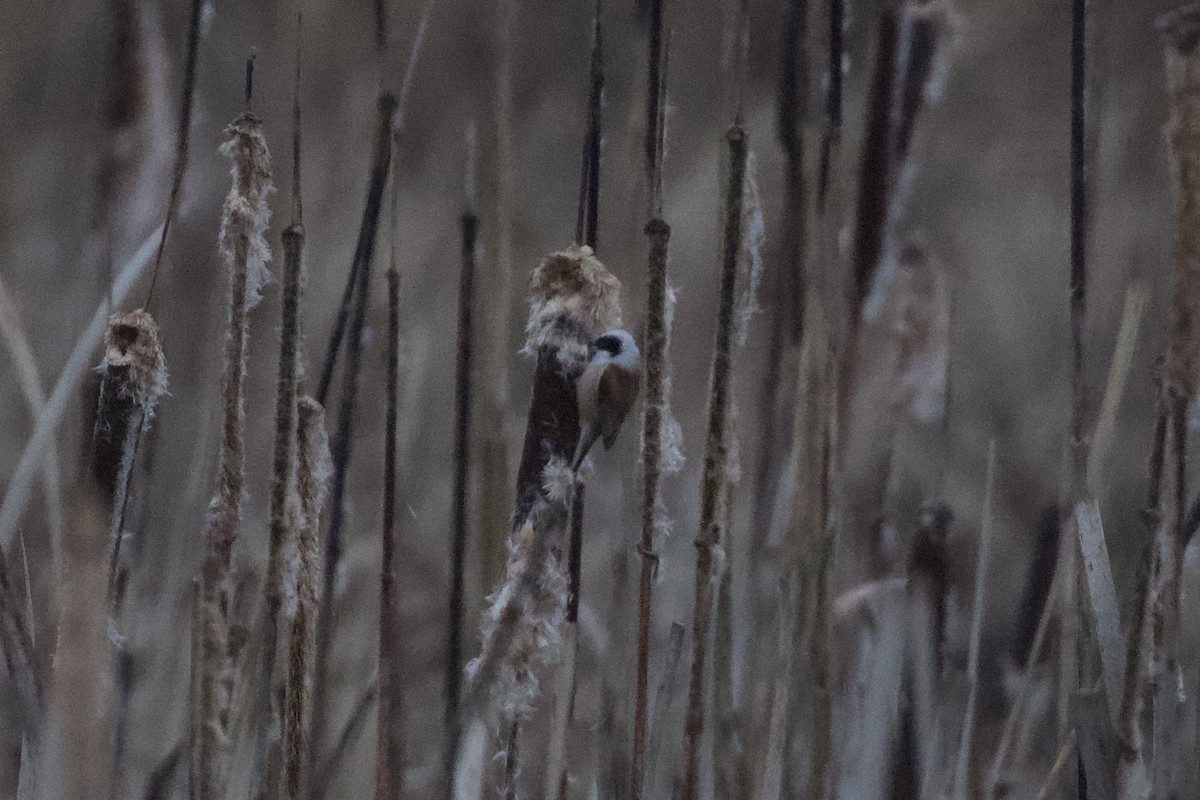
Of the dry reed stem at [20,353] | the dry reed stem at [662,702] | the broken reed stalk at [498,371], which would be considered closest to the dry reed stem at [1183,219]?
the dry reed stem at [662,702]

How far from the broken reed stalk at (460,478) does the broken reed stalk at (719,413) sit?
0.21 metres

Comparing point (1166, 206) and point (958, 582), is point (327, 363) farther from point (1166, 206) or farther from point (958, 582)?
point (1166, 206)

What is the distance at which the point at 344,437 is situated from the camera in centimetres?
80

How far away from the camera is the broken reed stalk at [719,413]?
0.61 metres

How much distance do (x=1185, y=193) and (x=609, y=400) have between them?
0.39 m

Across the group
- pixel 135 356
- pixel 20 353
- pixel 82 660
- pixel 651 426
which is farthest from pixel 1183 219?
pixel 20 353

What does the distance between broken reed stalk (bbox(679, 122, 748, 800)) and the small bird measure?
56 mm

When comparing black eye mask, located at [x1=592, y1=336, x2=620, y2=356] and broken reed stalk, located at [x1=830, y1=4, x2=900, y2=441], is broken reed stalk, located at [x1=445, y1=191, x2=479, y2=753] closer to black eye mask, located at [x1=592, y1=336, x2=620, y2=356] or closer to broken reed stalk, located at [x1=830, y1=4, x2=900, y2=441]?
black eye mask, located at [x1=592, y1=336, x2=620, y2=356]

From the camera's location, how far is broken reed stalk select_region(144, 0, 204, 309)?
850 mm

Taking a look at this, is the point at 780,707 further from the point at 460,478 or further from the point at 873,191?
the point at 873,191

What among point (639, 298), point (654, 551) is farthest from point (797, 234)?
point (654, 551)

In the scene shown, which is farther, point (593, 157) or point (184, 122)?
point (184, 122)

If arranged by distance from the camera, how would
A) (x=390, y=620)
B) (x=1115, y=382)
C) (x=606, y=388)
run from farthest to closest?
1. (x=1115, y=382)
2. (x=390, y=620)
3. (x=606, y=388)

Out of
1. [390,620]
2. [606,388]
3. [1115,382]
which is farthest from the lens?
[1115,382]
